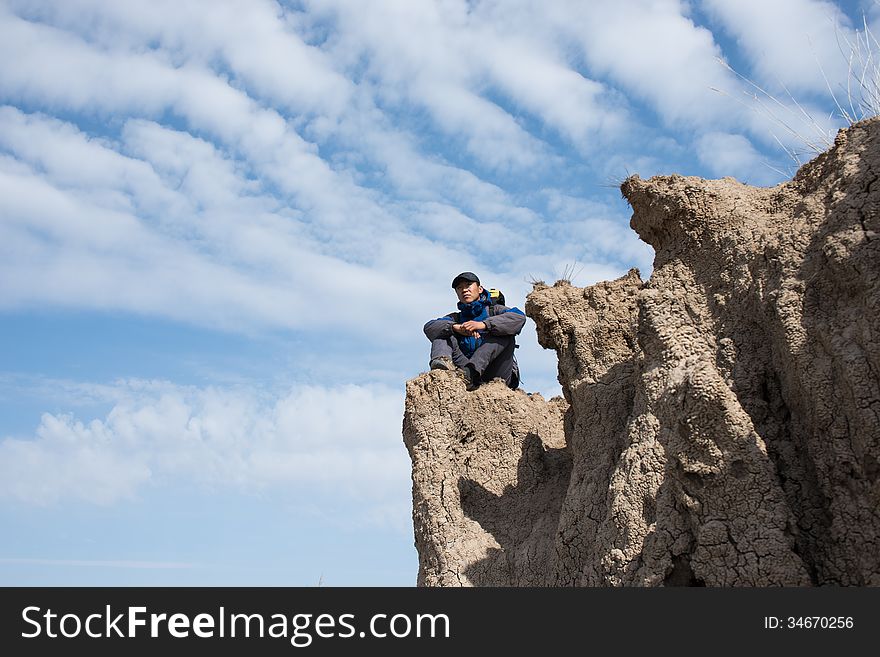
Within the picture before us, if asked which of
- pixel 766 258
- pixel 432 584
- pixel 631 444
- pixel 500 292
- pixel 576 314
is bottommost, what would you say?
pixel 432 584

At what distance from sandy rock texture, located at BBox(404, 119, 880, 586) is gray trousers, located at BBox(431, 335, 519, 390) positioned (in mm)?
1312

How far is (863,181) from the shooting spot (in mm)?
4840

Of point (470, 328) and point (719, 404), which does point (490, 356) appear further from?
point (719, 404)

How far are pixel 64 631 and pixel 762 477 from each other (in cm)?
363

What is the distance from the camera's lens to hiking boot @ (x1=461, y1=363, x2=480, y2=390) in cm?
824

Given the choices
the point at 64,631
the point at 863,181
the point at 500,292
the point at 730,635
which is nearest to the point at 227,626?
the point at 64,631

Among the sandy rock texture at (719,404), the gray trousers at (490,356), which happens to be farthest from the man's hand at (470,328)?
the sandy rock texture at (719,404)

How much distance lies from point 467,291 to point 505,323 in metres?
0.53

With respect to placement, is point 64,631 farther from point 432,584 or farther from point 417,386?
point 417,386

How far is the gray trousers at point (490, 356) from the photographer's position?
332 inches

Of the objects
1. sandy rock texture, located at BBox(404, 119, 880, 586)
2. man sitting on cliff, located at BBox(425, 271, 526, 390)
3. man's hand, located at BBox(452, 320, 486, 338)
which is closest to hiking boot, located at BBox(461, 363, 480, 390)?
man sitting on cliff, located at BBox(425, 271, 526, 390)

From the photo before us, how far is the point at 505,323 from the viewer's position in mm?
8531

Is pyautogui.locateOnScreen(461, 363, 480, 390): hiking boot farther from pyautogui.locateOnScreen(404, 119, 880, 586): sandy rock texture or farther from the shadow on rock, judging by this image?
pyautogui.locateOnScreen(404, 119, 880, 586): sandy rock texture

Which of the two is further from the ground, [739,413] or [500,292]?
[500,292]
